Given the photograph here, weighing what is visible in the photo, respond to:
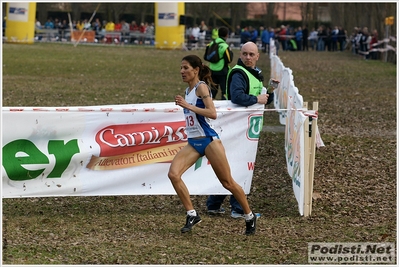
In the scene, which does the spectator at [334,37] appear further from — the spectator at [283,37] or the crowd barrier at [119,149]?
the crowd barrier at [119,149]

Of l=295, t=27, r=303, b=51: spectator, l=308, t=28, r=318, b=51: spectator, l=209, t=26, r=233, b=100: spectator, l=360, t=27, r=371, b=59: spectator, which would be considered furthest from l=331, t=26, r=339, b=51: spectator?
l=209, t=26, r=233, b=100: spectator

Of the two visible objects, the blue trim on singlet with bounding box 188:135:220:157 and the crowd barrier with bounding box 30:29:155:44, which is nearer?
the blue trim on singlet with bounding box 188:135:220:157

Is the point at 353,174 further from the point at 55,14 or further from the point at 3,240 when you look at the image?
the point at 55,14

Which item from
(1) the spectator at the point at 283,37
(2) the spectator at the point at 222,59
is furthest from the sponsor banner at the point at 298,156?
(1) the spectator at the point at 283,37

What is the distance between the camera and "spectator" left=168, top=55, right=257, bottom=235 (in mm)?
8523

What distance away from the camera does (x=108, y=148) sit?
962 centimetres

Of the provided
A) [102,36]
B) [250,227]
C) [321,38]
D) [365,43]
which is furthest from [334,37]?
[250,227]

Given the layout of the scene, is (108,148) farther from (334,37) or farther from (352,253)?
(334,37)

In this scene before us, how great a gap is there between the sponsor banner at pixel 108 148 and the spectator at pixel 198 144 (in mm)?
1065

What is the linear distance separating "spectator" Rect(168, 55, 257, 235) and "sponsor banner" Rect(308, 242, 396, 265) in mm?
885

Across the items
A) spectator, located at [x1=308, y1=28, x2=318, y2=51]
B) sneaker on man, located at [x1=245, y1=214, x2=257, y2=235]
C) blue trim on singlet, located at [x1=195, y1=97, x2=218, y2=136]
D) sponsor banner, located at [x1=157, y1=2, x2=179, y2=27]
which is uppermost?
sponsor banner, located at [x1=157, y1=2, x2=179, y2=27]

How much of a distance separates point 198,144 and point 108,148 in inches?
56.0

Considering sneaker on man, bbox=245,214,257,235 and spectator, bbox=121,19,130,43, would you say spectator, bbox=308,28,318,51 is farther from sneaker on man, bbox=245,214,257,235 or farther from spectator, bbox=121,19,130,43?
sneaker on man, bbox=245,214,257,235

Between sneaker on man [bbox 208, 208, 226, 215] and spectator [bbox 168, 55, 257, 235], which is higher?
spectator [bbox 168, 55, 257, 235]
